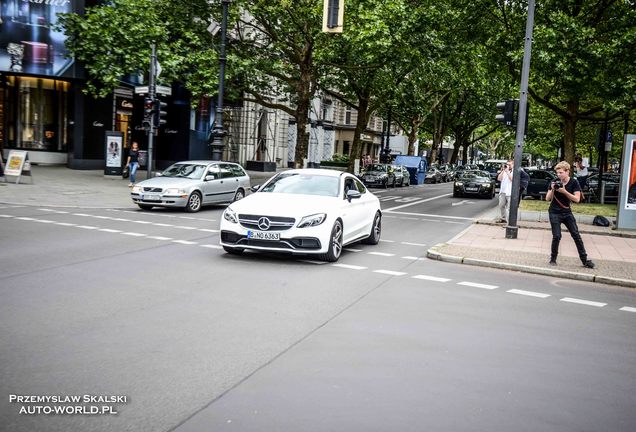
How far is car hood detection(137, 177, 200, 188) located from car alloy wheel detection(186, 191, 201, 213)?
13.5 inches

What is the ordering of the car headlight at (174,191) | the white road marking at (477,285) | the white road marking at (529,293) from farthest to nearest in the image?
the car headlight at (174,191) < the white road marking at (477,285) < the white road marking at (529,293)

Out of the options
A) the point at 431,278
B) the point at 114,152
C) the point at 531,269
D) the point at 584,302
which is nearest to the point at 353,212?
the point at 431,278

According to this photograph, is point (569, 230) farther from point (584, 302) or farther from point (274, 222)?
point (274, 222)

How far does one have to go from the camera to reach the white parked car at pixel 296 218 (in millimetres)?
9727

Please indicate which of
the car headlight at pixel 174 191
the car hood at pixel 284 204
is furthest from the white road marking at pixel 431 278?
the car headlight at pixel 174 191

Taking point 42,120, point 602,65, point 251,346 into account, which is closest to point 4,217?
point 251,346

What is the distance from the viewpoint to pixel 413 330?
20.7 ft

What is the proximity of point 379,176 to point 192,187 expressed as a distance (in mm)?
21100

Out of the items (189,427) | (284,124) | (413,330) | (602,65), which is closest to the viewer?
(189,427)

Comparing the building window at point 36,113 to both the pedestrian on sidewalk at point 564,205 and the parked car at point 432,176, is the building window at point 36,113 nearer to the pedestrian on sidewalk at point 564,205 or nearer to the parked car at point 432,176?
the pedestrian on sidewalk at point 564,205

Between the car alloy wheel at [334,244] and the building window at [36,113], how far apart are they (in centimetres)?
2434

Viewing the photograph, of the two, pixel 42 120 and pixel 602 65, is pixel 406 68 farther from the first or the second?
pixel 42 120

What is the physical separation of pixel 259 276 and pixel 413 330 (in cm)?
299

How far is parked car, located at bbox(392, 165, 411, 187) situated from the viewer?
3977 centimetres
